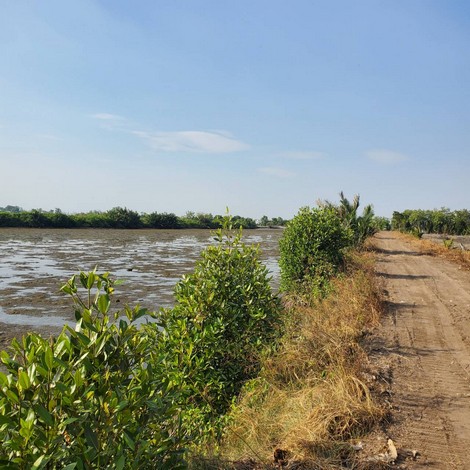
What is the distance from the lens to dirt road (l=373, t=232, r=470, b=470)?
3812 mm

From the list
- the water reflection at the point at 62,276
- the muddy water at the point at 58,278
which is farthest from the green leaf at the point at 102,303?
the muddy water at the point at 58,278

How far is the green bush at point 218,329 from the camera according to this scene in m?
4.65

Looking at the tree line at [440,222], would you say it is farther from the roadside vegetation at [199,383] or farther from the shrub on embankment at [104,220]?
the roadside vegetation at [199,383]

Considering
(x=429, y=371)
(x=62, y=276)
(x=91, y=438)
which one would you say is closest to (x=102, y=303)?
(x=91, y=438)

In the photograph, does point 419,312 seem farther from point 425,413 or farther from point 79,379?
point 79,379

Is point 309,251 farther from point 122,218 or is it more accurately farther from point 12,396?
point 122,218

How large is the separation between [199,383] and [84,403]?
9.38 feet

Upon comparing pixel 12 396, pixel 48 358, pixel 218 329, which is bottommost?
pixel 218 329

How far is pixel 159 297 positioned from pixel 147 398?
38.8 ft

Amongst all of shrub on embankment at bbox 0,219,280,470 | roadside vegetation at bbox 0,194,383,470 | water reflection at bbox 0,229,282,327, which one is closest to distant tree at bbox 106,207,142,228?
water reflection at bbox 0,229,282,327

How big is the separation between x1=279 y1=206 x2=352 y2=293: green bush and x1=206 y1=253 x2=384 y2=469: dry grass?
4738 mm

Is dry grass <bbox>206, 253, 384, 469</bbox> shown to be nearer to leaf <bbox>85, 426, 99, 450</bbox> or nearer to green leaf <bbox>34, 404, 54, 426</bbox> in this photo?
leaf <bbox>85, 426, 99, 450</bbox>

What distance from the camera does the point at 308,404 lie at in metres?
4.31

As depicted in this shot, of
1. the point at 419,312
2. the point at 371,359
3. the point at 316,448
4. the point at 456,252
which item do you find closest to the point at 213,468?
the point at 316,448
